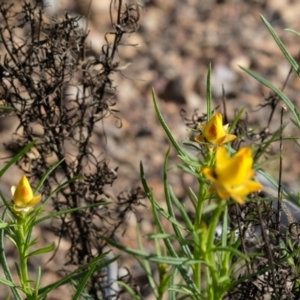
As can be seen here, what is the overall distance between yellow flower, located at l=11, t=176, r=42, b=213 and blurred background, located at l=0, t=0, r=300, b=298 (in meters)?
1.85

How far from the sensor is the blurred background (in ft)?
10.2

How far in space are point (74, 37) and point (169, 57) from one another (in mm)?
2255

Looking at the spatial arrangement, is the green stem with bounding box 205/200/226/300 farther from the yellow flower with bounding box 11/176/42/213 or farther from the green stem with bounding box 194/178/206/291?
the yellow flower with bounding box 11/176/42/213

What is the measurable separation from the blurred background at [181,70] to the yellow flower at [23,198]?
6.07 ft

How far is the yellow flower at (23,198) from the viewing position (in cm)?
96

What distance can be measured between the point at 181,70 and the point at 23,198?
2.64m

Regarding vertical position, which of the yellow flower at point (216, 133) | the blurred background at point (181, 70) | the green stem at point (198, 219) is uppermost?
the blurred background at point (181, 70)

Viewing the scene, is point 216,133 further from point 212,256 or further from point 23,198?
point 23,198

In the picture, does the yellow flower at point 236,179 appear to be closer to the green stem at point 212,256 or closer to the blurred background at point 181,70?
the green stem at point 212,256

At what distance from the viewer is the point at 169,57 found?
360 cm

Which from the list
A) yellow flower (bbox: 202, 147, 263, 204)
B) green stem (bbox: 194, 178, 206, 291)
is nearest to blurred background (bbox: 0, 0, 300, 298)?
green stem (bbox: 194, 178, 206, 291)

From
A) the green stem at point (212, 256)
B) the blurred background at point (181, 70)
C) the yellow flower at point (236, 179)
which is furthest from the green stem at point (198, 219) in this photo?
the blurred background at point (181, 70)

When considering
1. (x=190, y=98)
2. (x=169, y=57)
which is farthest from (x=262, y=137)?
(x=169, y=57)

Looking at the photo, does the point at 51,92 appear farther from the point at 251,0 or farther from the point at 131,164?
the point at 251,0
